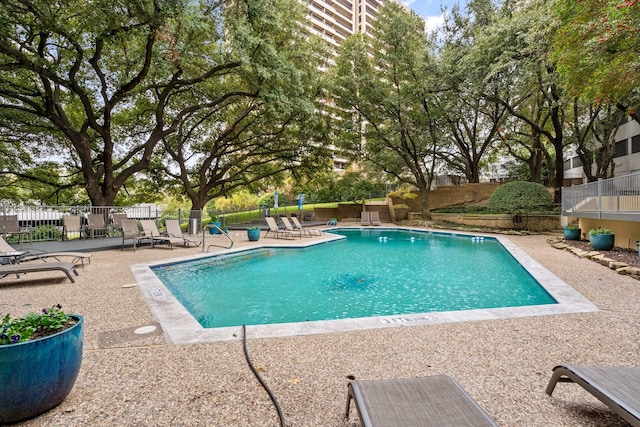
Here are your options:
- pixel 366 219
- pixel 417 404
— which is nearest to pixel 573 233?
pixel 366 219

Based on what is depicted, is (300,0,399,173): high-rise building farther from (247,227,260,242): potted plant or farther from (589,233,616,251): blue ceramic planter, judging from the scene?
(589,233,616,251): blue ceramic planter

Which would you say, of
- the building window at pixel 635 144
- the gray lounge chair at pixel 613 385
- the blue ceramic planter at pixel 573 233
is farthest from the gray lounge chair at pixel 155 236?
the building window at pixel 635 144

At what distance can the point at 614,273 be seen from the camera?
6.60m

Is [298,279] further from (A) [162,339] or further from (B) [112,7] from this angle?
(B) [112,7]

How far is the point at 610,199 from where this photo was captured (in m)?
8.84

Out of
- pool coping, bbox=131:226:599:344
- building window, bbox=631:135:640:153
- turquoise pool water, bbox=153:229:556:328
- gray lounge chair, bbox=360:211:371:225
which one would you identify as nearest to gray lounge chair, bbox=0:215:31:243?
turquoise pool water, bbox=153:229:556:328

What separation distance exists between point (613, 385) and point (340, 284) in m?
5.43

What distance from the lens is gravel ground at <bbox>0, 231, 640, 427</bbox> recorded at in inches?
85.7

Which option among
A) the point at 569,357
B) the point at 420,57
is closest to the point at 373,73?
the point at 420,57

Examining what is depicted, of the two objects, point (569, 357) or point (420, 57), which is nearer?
point (569, 357)

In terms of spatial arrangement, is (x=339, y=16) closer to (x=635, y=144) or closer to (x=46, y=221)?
(x=635, y=144)

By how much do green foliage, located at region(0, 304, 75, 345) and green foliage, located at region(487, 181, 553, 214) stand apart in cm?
1719

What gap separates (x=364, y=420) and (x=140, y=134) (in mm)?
20795

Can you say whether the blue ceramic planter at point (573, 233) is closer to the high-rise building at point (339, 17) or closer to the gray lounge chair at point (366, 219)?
the gray lounge chair at point (366, 219)
